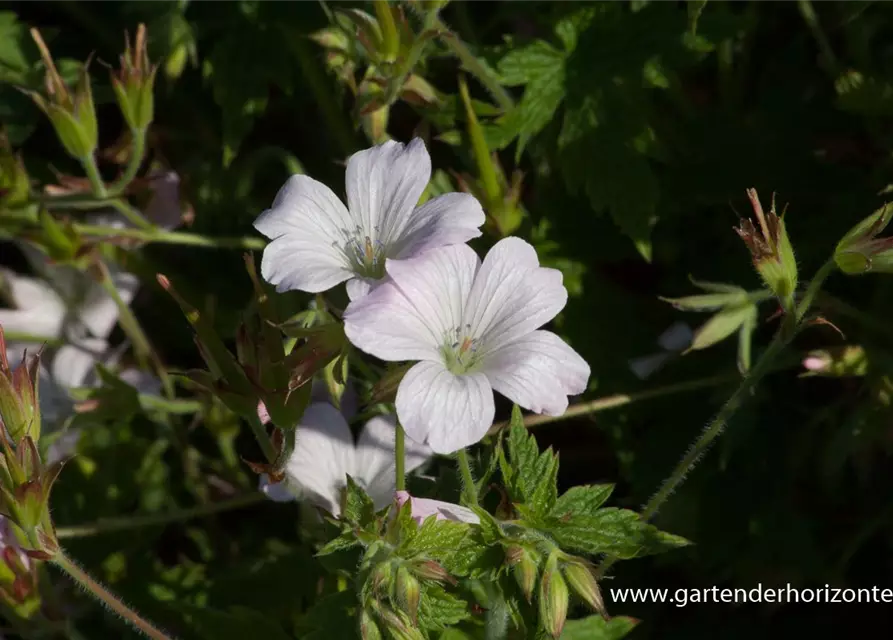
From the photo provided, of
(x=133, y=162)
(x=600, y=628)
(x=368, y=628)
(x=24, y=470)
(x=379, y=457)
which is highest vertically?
(x=133, y=162)

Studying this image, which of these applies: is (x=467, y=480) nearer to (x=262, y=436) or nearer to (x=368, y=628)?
(x=368, y=628)

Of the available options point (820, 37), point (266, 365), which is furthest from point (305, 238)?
point (820, 37)

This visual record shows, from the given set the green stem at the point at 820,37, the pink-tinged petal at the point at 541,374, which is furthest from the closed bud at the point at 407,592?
the green stem at the point at 820,37

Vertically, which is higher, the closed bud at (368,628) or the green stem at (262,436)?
the green stem at (262,436)

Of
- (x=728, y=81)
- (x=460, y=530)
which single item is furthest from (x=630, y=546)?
(x=728, y=81)

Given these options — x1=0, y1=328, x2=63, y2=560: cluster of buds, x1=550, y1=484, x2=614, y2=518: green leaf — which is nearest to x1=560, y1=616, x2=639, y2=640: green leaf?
x1=550, y1=484, x2=614, y2=518: green leaf

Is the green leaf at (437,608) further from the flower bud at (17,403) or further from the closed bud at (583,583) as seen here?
the flower bud at (17,403)
